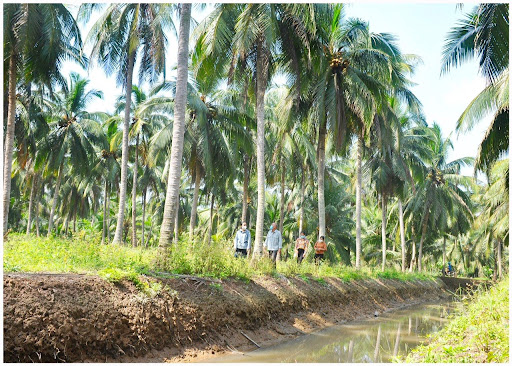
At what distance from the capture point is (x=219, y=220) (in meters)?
40.2

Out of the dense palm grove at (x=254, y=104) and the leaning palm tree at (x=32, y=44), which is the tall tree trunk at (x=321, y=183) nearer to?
the dense palm grove at (x=254, y=104)

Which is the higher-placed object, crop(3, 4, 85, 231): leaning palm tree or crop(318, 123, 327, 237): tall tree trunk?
crop(3, 4, 85, 231): leaning palm tree

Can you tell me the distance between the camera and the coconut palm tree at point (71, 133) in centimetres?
2667

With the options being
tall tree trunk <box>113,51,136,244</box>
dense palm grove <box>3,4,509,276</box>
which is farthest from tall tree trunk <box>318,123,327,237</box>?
tall tree trunk <box>113,51,136,244</box>

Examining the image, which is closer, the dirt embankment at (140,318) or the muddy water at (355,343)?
the dirt embankment at (140,318)

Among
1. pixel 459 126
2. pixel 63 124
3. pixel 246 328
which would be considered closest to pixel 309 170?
pixel 459 126

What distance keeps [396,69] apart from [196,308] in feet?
48.5

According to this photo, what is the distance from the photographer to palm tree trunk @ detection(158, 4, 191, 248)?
10.1 metres

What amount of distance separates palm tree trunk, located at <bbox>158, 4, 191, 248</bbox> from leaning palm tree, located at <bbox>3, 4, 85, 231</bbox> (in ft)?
21.4

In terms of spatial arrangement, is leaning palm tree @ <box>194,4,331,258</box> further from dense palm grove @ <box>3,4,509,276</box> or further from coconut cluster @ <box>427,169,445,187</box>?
coconut cluster @ <box>427,169,445,187</box>

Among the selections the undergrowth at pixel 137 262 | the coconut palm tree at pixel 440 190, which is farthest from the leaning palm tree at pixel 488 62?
the coconut palm tree at pixel 440 190

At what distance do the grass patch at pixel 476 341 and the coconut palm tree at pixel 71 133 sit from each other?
23.3m

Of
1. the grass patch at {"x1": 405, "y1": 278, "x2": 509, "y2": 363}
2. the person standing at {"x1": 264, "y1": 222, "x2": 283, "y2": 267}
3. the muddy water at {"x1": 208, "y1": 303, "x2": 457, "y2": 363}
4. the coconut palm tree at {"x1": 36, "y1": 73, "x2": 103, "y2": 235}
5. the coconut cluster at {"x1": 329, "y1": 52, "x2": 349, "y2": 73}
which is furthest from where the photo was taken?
the coconut palm tree at {"x1": 36, "y1": 73, "x2": 103, "y2": 235}

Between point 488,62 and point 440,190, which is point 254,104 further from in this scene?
point 440,190
